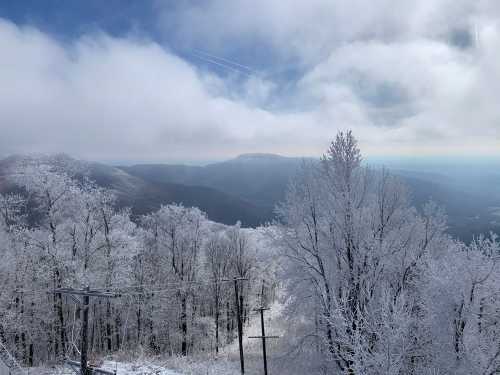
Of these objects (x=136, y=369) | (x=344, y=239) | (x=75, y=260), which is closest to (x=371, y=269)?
(x=344, y=239)

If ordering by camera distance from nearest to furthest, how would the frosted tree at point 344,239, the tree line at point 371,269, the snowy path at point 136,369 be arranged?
the tree line at point 371,269 → the frosted tree at point 344,239 → the snowy path at point 136,369

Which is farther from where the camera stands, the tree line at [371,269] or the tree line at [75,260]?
the tree line at [75,260]

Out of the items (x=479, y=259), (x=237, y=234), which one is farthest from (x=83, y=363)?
(x=237, y=234)

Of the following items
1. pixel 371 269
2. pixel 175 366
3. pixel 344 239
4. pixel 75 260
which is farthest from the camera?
pixel 75 260

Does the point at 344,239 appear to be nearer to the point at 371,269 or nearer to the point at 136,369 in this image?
the point at 371,269

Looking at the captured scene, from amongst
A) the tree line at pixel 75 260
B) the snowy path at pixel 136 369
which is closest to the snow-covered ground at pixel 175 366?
the snowy path at pixel 136 369

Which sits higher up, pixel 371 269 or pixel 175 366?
pixel 371 269

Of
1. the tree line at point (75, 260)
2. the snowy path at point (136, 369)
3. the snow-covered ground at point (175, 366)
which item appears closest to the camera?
the snowy path at point (136, 369)

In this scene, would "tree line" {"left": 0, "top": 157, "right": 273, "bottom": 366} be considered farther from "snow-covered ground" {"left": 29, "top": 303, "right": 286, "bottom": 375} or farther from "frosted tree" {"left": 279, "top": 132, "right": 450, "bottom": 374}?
"frosted tree" {"left": 279, "top": 132, "right": 450, "bottom": 374}

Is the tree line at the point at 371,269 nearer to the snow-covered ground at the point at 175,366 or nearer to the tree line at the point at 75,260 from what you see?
the snow-covered ground at the point at 175,366

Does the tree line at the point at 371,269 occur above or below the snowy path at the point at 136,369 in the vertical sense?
above

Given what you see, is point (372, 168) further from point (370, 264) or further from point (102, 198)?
point (102, 198)

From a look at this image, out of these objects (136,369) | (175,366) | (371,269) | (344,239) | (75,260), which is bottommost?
(175,366)
